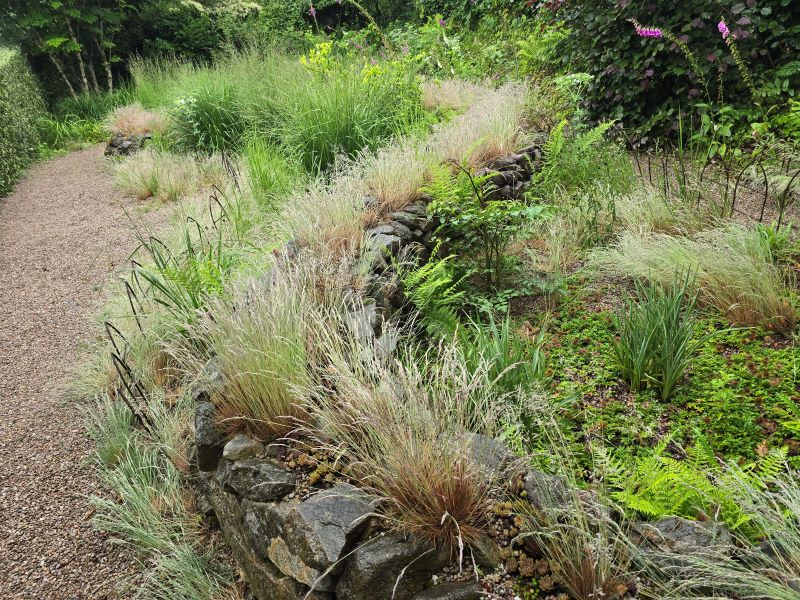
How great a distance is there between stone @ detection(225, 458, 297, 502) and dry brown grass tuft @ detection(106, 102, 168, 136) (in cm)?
746

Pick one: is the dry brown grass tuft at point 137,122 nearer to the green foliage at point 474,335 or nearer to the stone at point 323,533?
the green foliage at point 474,335

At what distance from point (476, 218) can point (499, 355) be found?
4.09 feet

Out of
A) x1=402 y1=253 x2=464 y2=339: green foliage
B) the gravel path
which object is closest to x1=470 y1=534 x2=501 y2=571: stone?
x1=402 y1=253 x2=464 y2=339: green foliage

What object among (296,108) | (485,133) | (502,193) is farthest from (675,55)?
(296,108)

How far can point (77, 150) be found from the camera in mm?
9727

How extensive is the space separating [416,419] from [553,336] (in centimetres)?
148

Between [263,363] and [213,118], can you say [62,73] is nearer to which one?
[213,118]

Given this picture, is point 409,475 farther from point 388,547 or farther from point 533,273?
point 533,273

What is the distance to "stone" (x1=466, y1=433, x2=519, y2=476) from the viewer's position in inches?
68.5

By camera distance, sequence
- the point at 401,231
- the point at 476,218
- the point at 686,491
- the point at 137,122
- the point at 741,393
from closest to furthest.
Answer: the point at 686,491 → the point at 741,393 → the point at 476,218 → the point at 401,231 → the point at 137,122

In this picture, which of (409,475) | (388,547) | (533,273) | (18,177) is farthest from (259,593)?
(18,177)

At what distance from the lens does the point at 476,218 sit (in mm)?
3277

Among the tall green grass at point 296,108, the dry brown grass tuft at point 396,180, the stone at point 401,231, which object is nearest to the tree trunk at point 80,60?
the tall green grass at point 296,108

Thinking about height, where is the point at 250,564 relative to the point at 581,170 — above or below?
below
